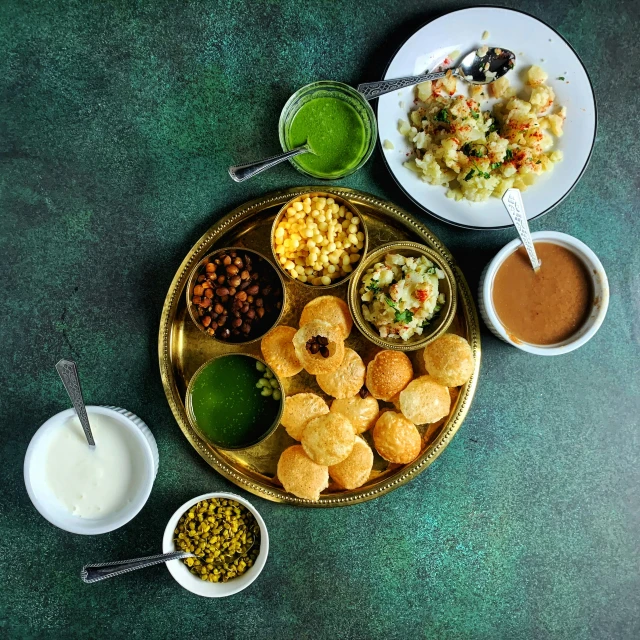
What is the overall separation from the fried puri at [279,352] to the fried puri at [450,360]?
56 centimetres

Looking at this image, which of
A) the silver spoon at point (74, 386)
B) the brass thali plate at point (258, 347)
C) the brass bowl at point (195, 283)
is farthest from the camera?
the brass thali plate at point (258, 347)

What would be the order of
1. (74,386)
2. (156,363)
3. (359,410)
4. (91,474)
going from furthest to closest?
(156,363) < (359,410) < (91,474) < (74,386)

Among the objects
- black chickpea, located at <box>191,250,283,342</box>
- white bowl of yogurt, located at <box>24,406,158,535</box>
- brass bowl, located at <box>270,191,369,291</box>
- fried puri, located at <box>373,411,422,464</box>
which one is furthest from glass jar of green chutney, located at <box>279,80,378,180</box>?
white bowl of yogurt, located at <box>24,406,158,535</box>

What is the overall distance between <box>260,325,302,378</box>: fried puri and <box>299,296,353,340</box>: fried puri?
98mm

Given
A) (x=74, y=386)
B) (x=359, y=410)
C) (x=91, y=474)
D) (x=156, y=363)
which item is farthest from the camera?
(x=156, y=363)

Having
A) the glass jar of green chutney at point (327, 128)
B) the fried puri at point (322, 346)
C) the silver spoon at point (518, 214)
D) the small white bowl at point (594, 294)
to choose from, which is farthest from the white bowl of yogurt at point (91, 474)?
the silver spoon at point (518, 214)

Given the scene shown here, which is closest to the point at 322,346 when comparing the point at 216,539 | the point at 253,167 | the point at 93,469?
the point at 253,167

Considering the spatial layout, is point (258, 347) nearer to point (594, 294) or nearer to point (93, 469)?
point (93, 469)

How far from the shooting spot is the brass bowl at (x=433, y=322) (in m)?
2.23

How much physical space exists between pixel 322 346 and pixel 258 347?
0.33 meters

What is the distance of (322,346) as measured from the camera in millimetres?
2211

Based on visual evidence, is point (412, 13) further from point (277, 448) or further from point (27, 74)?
point (277, 448)

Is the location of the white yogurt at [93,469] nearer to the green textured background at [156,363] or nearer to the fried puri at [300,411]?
the green textured background at [156,363]

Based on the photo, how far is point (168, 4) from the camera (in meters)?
2.40
